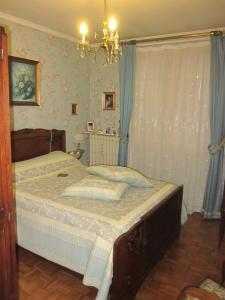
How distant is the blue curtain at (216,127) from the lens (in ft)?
11.4

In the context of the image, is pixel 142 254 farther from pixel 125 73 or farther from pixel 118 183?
pixel 125 73

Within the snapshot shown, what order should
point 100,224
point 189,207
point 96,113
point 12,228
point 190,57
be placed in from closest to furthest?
1. point 12,228
2. point 100,224
3. point 190,57
4. point 189,207
5. point 96,113

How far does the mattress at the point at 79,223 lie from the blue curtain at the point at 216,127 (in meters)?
1.03

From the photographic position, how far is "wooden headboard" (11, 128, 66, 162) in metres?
3.53

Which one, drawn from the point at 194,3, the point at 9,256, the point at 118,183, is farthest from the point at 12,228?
the point at 194,3

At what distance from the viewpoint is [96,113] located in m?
4.86

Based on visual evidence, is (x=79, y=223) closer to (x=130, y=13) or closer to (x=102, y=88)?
(x=130, y=13)

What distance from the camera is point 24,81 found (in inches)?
141

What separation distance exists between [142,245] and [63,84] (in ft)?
9.72

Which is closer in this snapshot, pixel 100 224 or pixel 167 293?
pixel 100 224

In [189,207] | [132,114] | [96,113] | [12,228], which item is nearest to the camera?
[12,228]

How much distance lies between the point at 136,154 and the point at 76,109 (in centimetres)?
132

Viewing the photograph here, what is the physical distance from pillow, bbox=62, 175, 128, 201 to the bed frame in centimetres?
40

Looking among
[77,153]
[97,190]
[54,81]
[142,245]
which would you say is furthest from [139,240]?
[54,81]
